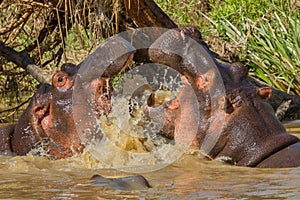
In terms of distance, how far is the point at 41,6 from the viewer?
6969mm

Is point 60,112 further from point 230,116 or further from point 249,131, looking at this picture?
point 249,131

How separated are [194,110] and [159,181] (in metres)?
0.46

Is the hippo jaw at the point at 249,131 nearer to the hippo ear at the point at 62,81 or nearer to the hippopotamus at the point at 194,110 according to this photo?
the hippopotamus at the point at 194,110

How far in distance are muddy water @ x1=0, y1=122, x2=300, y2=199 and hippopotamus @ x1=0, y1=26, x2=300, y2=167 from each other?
86 mm

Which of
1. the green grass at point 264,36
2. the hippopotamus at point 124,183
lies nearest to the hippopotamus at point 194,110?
the hippopotamus at point 124,183

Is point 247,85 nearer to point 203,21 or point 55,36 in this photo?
point 55,36

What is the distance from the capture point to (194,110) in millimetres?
4059

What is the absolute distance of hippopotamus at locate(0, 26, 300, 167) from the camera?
13.2ft

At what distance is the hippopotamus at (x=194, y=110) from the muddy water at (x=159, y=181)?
9cm

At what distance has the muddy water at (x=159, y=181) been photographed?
11.3 ft

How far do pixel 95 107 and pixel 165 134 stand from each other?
45cm

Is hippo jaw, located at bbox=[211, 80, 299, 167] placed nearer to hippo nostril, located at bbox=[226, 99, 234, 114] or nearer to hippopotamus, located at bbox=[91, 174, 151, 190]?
hippo nostril, located at bbox=[226, 99, 234, 114]

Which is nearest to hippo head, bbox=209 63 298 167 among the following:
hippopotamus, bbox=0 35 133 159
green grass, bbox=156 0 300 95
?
hippopotamus, bbox=0 35 133 159

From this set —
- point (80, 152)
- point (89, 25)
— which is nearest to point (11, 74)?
point (89, 25)
